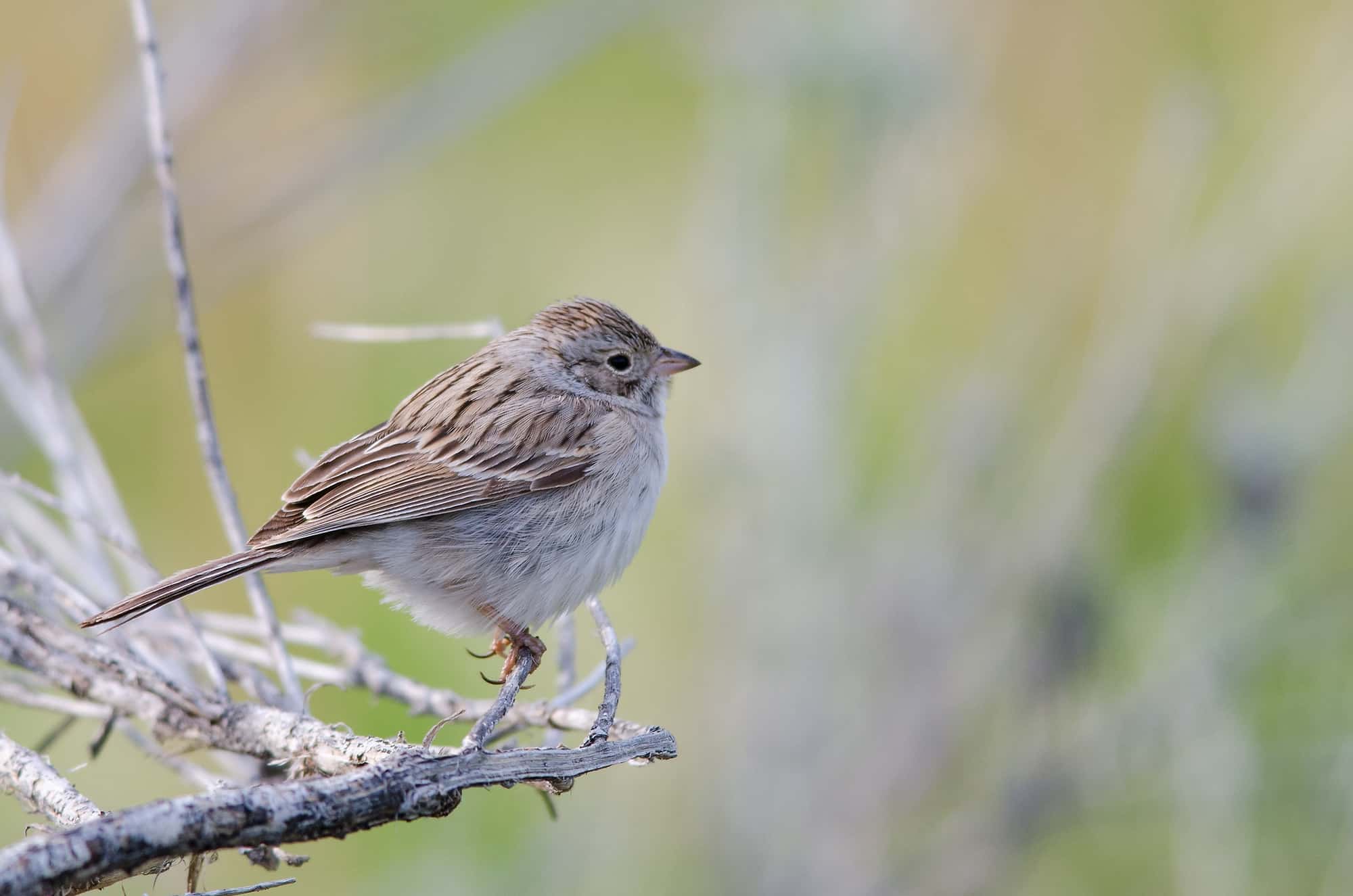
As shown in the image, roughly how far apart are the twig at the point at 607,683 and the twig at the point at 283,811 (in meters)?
0.10

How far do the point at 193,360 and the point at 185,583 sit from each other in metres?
0.53

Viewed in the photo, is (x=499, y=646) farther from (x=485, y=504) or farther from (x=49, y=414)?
(x=49, y=414)

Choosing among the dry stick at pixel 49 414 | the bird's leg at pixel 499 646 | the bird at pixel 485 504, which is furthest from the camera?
the bird's leg at pixel 499 646

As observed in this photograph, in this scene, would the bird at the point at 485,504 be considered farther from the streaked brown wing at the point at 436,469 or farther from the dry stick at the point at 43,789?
the dry stick at the point at 43,789

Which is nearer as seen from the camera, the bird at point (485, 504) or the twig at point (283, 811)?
the twig at point (283, 811)

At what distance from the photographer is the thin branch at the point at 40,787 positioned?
Answer: 193 cm

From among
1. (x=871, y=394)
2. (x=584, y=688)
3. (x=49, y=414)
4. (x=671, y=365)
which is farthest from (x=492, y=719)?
(x=871, y=394)

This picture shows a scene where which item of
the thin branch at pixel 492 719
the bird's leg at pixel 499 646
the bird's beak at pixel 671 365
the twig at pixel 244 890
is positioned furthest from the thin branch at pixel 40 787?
the bird's beak at pixel 671 365

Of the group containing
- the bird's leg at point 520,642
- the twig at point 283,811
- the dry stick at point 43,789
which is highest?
the bird's leg at point 520,642

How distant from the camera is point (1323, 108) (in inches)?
180

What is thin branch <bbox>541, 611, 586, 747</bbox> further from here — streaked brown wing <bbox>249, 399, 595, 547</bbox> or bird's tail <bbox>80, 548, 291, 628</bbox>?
bird's tail <bbox>80, 548, 291, 628</bbox>

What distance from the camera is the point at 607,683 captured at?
7.96 feet

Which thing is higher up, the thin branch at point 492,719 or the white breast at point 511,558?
the white breast at point 511,558

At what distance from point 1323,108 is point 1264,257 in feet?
2.00
